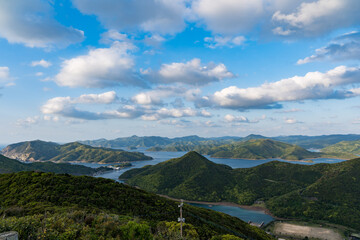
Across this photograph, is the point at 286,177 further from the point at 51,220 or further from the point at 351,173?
the point at 51,220

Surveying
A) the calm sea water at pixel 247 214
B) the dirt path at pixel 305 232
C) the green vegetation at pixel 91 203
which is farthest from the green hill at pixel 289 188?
the green vegetation at pixel 91 203

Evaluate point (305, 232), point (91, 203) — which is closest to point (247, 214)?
point (305, 232)

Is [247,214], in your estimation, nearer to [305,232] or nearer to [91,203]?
[305,232]

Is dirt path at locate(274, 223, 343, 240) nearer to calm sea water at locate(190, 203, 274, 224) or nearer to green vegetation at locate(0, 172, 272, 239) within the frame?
calm sea water at locate(190, 203, 274, 224)

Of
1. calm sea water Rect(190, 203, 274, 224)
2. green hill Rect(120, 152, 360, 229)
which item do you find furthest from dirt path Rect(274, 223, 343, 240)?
Result: green hill Rect(120, 152, 360, 229)

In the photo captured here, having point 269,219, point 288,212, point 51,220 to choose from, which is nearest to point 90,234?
point 51,220

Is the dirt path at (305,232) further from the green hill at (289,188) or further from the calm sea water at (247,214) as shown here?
the green hill at (289,188)

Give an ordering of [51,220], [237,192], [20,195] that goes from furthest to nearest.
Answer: [237,192] → [20,195] → [51,220]
